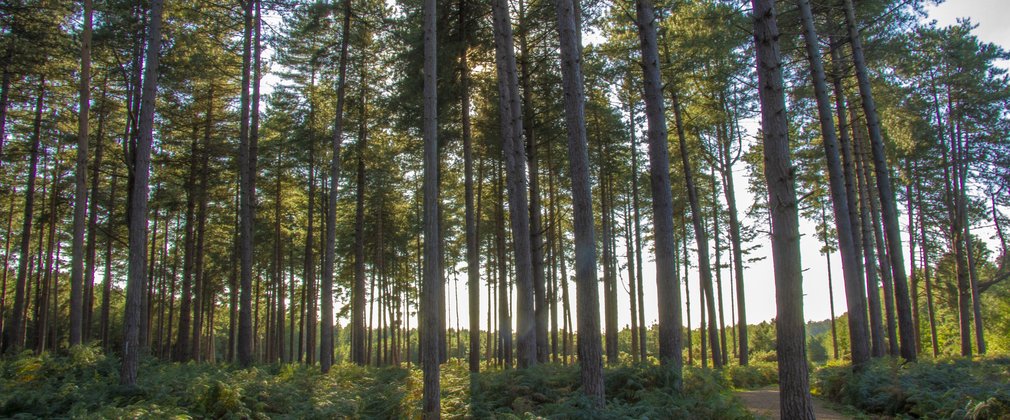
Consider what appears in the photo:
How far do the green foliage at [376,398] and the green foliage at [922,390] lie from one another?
9.28 feet

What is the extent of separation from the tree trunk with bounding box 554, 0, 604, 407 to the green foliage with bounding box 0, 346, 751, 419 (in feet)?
1.43

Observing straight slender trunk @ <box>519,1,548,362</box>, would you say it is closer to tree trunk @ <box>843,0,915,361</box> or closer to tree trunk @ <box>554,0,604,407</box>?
tree trunk @ <box>554,0,604,407</box>

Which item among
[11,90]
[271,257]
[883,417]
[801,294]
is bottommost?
[883,417]

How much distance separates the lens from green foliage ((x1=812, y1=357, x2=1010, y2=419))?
722 centimetres

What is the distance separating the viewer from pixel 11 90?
17.1 m

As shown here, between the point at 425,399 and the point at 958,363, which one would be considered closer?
the point at 425,399

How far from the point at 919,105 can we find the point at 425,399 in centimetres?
2037

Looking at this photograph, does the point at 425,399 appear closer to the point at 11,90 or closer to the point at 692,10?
the point at 692,10

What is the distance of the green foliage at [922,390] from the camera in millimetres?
7219

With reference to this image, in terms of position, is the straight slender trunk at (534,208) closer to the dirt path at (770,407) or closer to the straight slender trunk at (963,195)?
the dirt path at (770,407)

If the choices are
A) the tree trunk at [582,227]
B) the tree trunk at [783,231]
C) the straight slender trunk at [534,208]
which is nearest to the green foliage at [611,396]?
the tree trunk at [582,227]

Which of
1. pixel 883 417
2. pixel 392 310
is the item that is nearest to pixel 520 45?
pixel 883 417

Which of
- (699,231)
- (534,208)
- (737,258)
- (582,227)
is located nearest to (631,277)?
(737,258)

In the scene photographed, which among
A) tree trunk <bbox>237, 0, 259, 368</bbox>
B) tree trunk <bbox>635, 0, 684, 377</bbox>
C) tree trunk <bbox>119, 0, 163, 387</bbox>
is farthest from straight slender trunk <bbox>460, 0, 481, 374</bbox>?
tree trunk <bbox>119, 0, 163, 387</bbox>
